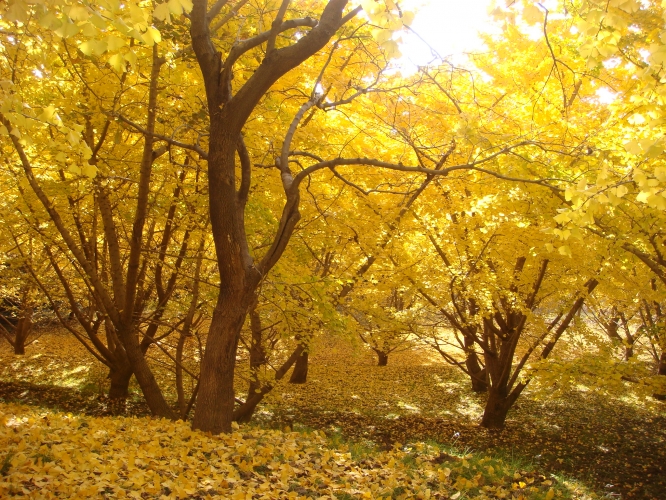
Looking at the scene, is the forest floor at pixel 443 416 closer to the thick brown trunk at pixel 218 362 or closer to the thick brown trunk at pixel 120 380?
the thick brown trunk at pixel 120 380

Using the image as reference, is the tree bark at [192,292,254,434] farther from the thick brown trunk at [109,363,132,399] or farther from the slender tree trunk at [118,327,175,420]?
the thick brown trunk at [109,363,132,399]

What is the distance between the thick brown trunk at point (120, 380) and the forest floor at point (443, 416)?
33cm

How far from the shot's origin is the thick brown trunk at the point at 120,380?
9.27 metres

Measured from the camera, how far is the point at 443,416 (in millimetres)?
12086

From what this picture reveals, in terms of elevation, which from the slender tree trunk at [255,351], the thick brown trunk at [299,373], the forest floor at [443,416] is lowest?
the forest floor at [443,416]

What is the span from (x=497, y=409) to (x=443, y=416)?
1.97 m

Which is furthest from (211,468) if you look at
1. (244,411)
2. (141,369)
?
Result: (244,411)

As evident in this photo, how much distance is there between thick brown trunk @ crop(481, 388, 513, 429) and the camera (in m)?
10.4

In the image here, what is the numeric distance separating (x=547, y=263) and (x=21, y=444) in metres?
8.11

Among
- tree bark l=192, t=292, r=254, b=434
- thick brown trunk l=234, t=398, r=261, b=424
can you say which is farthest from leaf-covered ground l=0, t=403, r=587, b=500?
thick brown trunk l=234, t=398, r=261, b=424

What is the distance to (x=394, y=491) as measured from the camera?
12.1 feet

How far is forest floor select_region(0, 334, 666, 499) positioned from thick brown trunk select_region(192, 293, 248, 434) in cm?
143

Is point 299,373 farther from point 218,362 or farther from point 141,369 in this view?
point 218,362

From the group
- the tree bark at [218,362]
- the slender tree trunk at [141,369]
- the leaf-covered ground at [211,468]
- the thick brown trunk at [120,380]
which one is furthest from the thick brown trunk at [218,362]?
the thick brown trunk at [120,380]
